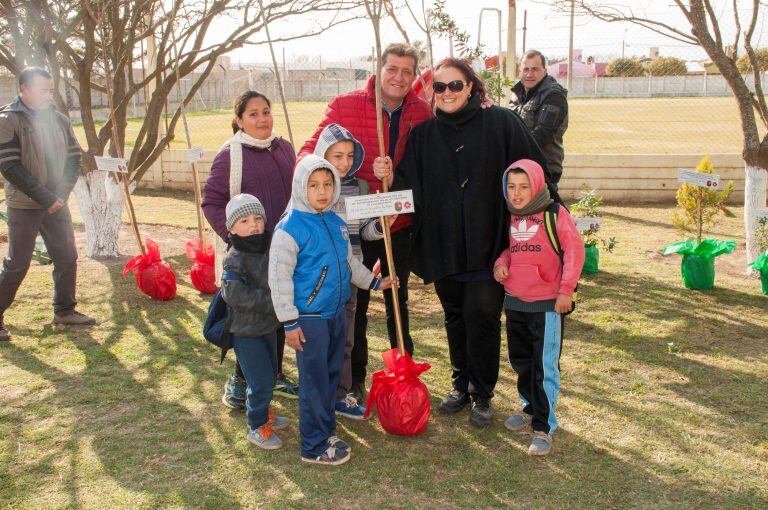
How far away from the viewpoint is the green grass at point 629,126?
50.7 feet

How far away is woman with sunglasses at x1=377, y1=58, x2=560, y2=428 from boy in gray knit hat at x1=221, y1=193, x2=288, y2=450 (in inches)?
26.9

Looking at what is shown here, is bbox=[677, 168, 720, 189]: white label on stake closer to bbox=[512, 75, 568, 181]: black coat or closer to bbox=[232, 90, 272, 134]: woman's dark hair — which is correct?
bbox=[512, 75, 568, 181]: black coat

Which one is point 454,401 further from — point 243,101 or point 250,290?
point 243,101

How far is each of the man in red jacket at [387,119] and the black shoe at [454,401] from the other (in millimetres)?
594

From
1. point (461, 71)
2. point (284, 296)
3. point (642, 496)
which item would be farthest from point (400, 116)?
point (642, 496)

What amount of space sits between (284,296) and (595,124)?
64.8 ft

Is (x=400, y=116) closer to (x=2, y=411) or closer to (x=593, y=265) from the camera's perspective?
(x=2, y=411)

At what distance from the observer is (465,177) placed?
341 cm

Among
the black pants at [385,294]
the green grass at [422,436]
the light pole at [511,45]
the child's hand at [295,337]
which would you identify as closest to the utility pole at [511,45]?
the light pole at [511,45]

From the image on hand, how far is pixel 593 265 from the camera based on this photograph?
21.5 ft

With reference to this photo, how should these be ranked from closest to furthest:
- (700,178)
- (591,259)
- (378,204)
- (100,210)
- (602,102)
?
(378,204)
(700,178)
(591,259)
(100,210)
(602,102)

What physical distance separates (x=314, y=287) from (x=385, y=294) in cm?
81

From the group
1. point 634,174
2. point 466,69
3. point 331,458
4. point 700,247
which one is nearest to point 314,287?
point 331,458

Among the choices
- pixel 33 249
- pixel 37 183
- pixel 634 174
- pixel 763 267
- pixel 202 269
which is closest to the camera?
pixel 37 183
